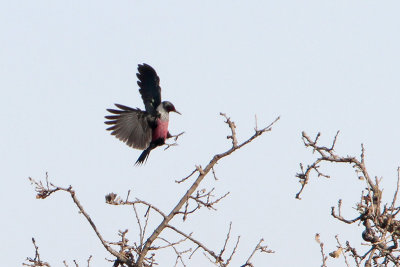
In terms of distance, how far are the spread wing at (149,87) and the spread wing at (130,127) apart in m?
0.25

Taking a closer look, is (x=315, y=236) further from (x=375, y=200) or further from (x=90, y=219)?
(x=90, y=219)

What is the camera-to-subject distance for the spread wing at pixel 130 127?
9579 millimetres

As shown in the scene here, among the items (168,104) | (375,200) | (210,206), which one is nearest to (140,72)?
(168,104)

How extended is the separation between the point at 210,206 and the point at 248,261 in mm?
513

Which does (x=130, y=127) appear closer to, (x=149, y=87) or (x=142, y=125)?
(x=142, y=125)

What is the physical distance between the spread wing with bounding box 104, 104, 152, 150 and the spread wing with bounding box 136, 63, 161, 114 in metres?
0.25

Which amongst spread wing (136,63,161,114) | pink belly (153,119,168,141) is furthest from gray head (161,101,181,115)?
pink belly (153,119,168,141)

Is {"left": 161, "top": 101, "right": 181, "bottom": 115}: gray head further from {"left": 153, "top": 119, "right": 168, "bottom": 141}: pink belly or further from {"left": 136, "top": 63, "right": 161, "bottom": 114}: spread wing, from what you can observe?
{"left": 153, "top": 119, "right": 168, "bottom": 141}: pink belly

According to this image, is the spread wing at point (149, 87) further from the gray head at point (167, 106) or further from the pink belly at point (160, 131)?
the pink belly at point (160, 131)

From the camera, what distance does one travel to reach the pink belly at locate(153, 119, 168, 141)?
9531mm

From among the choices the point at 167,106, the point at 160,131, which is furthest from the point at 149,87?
the point at 160,131

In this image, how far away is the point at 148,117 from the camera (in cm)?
970

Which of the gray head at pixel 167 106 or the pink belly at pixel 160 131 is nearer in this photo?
the pink belly at pixel 160 131

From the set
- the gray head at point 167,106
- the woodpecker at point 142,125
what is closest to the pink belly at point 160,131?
the woodpecker at point 142,125
